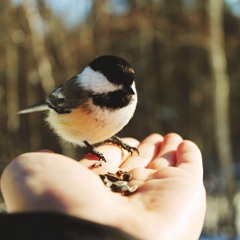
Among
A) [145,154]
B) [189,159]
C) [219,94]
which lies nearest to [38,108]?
[145,154]

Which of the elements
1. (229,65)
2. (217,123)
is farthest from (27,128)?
(217,123)

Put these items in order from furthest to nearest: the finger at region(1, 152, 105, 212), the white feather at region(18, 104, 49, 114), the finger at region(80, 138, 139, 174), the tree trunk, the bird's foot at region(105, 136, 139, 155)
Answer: the tree trunk
the white feather at region(18, 104, 49, 114)
the bird's foot at region(105, 136, 139, 155)
the finger at region(80, 138, 139, 174)
the finger at region(1, 152, 105, 212)

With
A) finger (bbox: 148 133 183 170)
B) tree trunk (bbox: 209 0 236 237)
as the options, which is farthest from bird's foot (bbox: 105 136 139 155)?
tree trunk (bbox: 209 0 236 237)

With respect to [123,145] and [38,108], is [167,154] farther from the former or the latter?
[38,108]

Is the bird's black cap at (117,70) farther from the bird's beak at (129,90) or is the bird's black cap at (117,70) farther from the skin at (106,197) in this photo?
the skin at (106,197)

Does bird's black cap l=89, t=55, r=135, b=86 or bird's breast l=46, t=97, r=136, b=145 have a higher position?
bird's black cap l=89, t=55, r=135, b=86

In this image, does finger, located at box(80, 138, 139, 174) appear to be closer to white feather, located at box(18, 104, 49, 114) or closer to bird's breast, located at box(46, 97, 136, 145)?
bird's breast, located at box(46, 97, 136, 145)

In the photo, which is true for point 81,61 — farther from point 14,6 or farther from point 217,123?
point 217,123
